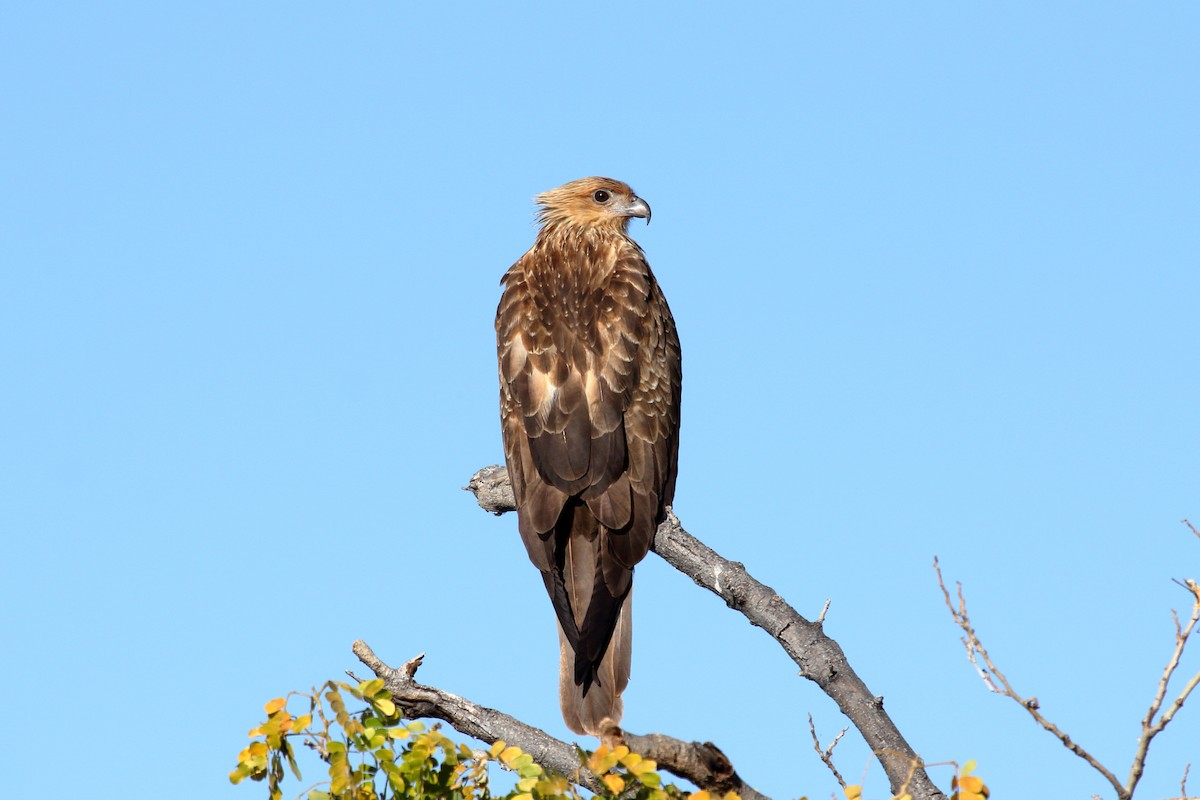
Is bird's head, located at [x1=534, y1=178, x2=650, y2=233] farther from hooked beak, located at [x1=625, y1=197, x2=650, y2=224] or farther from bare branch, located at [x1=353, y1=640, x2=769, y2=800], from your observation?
bare branch, located at [x1=353, y1=640, x2=769, y2=800]

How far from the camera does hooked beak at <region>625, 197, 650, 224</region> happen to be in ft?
32.3

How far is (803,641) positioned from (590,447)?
1.76 meters

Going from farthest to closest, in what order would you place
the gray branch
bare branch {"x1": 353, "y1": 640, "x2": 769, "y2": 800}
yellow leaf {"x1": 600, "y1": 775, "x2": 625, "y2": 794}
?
the gray branch < bare branch {"x1": 353, "y1": 640, "x2": 769, "y2": 800} < yellow leaf {"x1": 600, "y1": 775, "x2": 625, "y2": 794}

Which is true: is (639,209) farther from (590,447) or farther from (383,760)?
(383,760)

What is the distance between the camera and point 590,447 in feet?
25.1

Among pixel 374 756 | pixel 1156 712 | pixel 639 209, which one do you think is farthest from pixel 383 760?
pixel 639 209

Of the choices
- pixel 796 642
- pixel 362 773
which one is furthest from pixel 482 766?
pixel 796 642

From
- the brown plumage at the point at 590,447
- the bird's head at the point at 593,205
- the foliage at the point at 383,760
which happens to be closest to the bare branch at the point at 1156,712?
the foliage at the point at 383,760

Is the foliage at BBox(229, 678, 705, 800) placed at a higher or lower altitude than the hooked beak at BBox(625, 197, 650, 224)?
lower

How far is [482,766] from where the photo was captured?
4.14 m

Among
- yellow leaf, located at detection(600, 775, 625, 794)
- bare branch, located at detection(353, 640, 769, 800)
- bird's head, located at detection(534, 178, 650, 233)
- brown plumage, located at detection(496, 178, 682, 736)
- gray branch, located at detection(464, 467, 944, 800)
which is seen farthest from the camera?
bird's head, located at detection(534, 178, 650, 233)

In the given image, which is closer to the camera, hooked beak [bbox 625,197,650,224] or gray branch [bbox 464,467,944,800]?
gray branch [bbox 464,467,944,800]

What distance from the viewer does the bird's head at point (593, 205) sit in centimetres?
982

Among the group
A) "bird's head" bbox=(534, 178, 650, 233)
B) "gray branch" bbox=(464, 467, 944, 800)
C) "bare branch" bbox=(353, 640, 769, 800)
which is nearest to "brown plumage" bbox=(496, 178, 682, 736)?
"gray branch" bbox=(464, 467, 944, 800)
